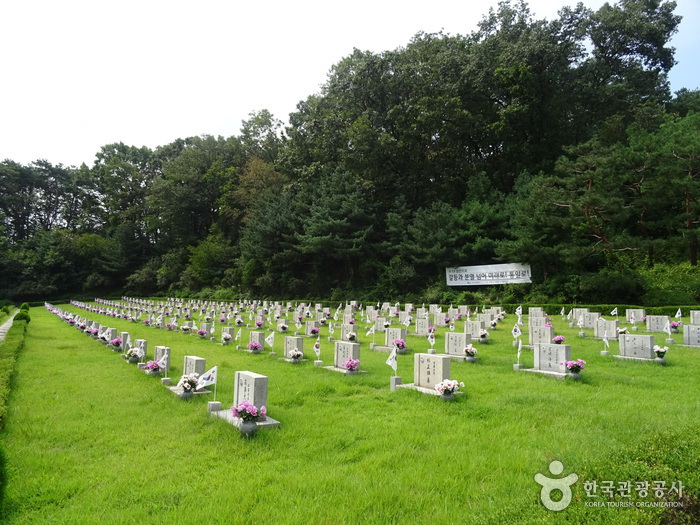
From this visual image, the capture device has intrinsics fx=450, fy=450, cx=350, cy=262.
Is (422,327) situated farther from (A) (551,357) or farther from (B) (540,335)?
(A) (551,357)

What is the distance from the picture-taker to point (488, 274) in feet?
93.0

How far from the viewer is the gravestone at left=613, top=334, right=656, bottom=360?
1064 cm

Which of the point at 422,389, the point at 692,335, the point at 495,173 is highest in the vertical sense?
the point at 495,173

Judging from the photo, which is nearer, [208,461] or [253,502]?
[253,502]

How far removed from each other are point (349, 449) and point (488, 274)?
24.6 meters

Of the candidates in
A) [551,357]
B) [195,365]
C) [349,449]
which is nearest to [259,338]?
[195,365]

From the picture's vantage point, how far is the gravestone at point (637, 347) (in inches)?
419

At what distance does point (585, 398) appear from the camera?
7.21m

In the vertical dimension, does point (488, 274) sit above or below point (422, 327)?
above

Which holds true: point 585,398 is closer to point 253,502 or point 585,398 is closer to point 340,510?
point 340,510

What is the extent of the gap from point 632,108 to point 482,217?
545 inches

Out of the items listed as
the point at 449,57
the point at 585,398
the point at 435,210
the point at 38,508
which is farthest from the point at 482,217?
the point at 38,508

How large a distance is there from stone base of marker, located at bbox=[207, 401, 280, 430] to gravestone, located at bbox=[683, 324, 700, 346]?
40.6 feet

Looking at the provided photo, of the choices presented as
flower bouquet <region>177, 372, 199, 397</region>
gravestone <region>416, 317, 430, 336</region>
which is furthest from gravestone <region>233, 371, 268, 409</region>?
gravestone <region>416, 317, 430, 336</region>
